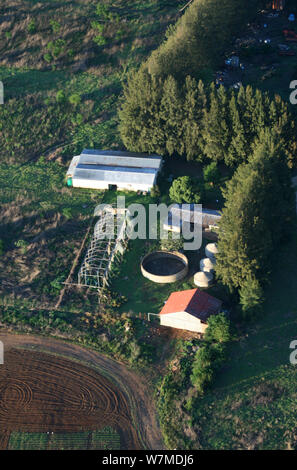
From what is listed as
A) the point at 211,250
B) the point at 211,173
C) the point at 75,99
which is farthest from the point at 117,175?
the point at 75,99

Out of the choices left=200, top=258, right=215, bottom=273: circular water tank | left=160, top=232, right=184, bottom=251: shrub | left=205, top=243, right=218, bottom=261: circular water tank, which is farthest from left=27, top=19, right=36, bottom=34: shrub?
left=200, top=258, right=215, bottom=273: circular water tank

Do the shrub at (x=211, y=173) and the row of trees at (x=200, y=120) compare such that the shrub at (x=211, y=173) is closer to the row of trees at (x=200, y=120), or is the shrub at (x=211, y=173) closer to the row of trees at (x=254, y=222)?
the row of trees at (x=200, y=120)

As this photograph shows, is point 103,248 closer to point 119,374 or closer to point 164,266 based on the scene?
point 164,266

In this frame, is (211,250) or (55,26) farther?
(55,26)

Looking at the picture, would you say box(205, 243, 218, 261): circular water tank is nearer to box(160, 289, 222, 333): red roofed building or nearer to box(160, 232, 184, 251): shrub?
box(160, 232, 184, 251): shrub

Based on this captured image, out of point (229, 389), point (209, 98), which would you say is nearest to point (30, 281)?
point (229, 389)

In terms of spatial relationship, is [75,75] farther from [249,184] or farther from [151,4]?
[249,184]
